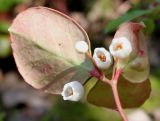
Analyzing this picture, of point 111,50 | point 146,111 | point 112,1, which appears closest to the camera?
point 111,50

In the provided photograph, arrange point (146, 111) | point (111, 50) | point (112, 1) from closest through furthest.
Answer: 1. point (111, 50)
2. point (146, 111)
3. point (112, 1)

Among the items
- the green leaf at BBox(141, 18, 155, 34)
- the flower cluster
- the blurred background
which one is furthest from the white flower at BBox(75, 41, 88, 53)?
the blurred background

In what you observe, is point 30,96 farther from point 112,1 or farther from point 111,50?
point 111,50

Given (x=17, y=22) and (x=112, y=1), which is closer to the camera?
(x=17, y=22)

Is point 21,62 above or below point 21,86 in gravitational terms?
above

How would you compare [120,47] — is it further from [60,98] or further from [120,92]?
[60,98]

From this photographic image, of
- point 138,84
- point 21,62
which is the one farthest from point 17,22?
point 138,84
